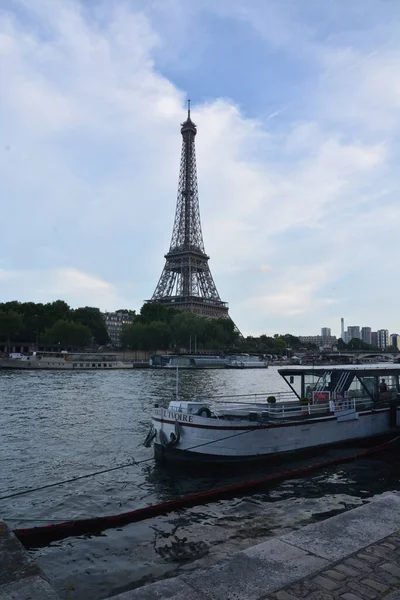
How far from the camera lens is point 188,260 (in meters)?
172

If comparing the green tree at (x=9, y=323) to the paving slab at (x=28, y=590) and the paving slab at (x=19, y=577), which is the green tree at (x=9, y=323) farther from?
the paving slab at (x=28, y=590)

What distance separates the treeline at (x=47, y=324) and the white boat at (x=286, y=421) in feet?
338

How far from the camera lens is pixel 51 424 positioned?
1122 inches

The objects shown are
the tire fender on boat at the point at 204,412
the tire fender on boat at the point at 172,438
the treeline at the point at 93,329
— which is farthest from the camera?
the treeline at the point at 93,329

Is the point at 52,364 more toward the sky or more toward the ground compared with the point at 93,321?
more toward the ground

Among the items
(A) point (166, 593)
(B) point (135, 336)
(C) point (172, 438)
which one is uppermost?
(B) point (135, 336)

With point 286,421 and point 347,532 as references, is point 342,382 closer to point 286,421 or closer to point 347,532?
point 286,421

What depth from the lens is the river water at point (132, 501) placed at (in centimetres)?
999

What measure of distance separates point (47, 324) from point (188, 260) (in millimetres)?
60657

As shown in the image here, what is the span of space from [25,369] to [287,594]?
86.9 metres

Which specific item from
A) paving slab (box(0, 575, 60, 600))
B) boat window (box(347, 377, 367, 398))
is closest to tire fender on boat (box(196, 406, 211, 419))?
boat window (box(347, 377, 367, 398))

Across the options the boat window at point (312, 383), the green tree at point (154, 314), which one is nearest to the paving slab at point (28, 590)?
the boat window at point (312, 383)

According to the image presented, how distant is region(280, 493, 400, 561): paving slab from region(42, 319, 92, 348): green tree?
116 metres

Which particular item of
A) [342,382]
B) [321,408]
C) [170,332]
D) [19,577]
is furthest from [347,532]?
[170,332]
